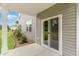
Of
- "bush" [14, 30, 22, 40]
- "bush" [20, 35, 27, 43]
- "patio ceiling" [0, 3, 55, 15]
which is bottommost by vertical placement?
"bush" [20, 35, 27, 43]

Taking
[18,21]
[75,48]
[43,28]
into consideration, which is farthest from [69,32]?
[18,21]

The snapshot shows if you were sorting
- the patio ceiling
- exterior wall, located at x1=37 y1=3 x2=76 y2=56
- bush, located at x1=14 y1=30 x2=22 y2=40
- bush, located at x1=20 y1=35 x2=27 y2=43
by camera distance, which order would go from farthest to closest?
1. bush, located at x1=14 y1=30 x2=22 y2=40
2. bush, located at x1=20 y1=35 x2=27 y2=43
3. the patio ceiling
4. exterior wall, located at x1=37 y1=3 x2=76 y2=56

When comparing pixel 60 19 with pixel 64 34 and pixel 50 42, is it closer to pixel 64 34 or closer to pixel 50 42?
pixel 64 34

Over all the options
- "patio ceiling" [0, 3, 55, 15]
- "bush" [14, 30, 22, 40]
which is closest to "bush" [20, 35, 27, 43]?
"bush" [14, 30, 22, 40]

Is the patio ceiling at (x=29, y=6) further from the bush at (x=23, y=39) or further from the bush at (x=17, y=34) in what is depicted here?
the bush at (x=17, y=34)

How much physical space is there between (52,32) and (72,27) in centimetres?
245

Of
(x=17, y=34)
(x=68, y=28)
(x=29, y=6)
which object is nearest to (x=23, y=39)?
(x=17, y=34)

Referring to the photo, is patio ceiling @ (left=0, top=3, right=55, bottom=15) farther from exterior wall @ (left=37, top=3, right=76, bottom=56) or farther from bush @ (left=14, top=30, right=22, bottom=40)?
bush @ (left=14, top=30, right=22, bottom=40)

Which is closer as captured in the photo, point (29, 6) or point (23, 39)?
point (29, 6)

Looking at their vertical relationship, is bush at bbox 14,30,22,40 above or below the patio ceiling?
below

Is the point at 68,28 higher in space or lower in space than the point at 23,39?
higher

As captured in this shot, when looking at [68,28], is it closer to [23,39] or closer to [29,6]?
[29,6]

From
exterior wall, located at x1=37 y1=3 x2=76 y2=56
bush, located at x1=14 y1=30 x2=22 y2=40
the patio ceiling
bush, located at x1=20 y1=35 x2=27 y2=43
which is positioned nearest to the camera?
exterior wall, located at x1=37 y1=3 x2=76 y2=56

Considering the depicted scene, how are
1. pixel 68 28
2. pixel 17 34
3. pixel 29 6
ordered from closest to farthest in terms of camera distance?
pixel 68 28
pixel 29 6
pixel 17 34
